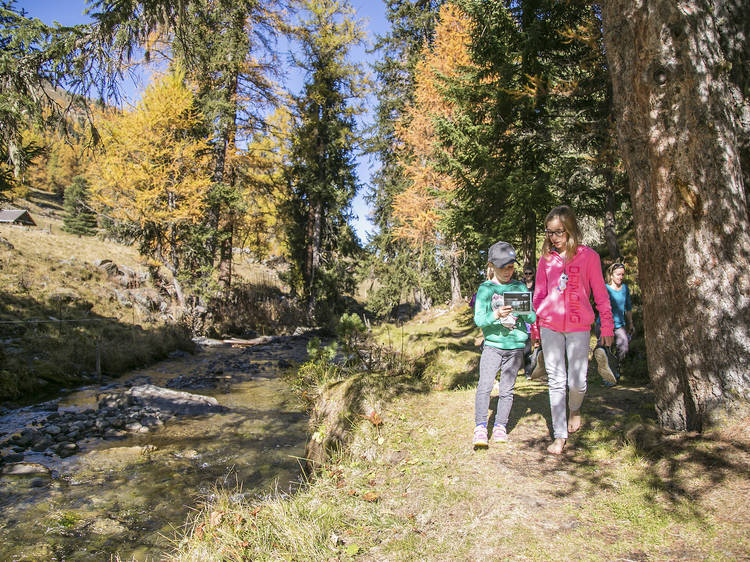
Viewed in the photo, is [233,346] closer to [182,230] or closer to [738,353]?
[182,230]

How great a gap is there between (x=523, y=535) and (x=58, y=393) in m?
9.87

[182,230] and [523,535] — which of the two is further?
[182,230]

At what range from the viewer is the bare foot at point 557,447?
12.0 ft

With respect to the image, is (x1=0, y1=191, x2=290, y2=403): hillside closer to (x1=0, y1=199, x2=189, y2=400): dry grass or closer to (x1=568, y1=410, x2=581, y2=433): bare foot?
(x1=0, y1=199, x2=189, y2=400): dry grass

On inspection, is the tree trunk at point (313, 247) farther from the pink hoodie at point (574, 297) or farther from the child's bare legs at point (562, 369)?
the child's bare legs at point (562, 369)

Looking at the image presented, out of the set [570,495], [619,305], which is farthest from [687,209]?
→ [619,305]

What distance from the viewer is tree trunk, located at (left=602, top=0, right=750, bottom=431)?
3.14 metres

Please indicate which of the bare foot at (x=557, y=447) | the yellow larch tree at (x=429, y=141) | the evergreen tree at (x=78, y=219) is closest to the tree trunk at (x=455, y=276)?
the yellow larch tree at (x=429, y=141)

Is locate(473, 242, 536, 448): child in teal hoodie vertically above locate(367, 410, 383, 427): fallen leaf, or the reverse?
locate(473, 242, 536, 448): child in teal hoodie

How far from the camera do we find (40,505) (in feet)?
14.9

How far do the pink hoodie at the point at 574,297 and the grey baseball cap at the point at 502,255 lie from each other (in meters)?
0.37

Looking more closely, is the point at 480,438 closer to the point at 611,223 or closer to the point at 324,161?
the point at 611,223

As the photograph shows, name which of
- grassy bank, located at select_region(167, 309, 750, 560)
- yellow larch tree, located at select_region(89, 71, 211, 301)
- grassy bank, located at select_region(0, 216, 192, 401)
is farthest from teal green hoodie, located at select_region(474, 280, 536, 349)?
yellow larch tree, located at select_region(89, 71, 211, 301)

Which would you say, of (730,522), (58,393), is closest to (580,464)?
(730,522)
